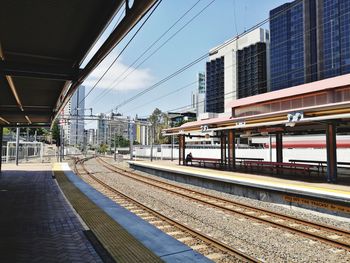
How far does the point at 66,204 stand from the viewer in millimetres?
10789

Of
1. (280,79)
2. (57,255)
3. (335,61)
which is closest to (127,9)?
(57,255)

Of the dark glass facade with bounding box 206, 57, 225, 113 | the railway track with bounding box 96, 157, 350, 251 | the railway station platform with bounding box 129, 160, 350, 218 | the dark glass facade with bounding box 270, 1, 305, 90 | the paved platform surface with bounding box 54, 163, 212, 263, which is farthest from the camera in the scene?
the dark glass facade with bounding box 206, 57, 225, 113

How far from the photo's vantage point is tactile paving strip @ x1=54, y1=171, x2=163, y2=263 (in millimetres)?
5477

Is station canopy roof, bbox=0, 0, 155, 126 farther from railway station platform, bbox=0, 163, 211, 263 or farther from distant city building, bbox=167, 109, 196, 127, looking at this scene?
distant city building, bbox=167, 109, 196, 127

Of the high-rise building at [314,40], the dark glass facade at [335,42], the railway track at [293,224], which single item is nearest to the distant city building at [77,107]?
the railway track at [293,224]

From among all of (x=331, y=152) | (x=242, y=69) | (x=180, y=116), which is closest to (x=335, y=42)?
(x=242, y=69)

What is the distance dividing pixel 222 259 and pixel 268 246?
4.91ft

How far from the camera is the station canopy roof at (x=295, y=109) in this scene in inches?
488

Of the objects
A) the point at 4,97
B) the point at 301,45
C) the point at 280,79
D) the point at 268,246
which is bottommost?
the point at 268,246

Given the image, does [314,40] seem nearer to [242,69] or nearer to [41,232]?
[242,69]

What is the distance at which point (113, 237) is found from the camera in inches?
263

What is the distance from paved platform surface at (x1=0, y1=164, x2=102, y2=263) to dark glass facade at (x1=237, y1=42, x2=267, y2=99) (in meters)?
49.9

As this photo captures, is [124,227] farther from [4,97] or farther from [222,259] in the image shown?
[4,97]

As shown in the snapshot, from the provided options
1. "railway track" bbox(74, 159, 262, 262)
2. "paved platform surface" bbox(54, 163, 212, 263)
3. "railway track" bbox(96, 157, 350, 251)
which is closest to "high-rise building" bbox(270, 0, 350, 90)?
"railway track" bbox(96, 157, 350, 251)
